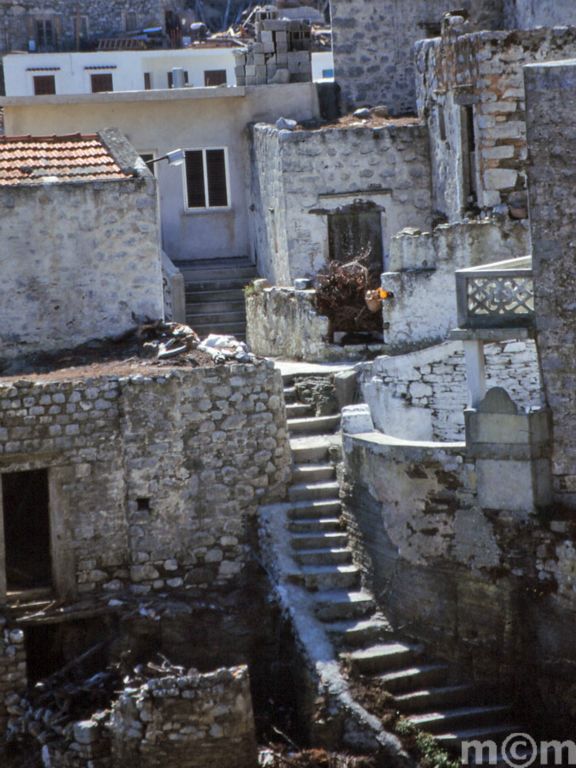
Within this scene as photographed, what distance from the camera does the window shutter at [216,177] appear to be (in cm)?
3142

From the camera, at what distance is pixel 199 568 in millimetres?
21453

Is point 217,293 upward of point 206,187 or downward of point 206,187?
downward

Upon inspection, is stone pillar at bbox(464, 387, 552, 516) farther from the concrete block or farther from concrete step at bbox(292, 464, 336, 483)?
concrete step at bbox(292, 464, 336, 483)

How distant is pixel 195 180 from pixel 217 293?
94.2 inches

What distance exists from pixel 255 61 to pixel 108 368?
1163 centimetres

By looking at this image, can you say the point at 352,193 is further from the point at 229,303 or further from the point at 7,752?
the point at 7,752

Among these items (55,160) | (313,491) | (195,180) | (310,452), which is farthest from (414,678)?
(195,180)

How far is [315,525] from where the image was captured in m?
21.4

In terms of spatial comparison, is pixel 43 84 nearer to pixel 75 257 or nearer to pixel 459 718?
pixel 75 257

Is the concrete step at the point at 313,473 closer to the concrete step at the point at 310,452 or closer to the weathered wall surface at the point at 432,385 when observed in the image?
the concrete step at the point at 310,452

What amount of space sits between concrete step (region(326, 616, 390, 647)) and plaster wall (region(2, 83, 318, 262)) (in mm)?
11977

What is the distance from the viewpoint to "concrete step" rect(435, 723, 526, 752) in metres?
19.2

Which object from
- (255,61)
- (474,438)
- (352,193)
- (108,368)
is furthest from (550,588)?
(255,61)

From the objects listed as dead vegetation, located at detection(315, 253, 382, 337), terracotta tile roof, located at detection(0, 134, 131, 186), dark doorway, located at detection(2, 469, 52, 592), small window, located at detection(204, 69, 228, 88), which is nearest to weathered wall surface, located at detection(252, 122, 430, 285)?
dead vegetation, located at detection(315, 253, 382, 337)
